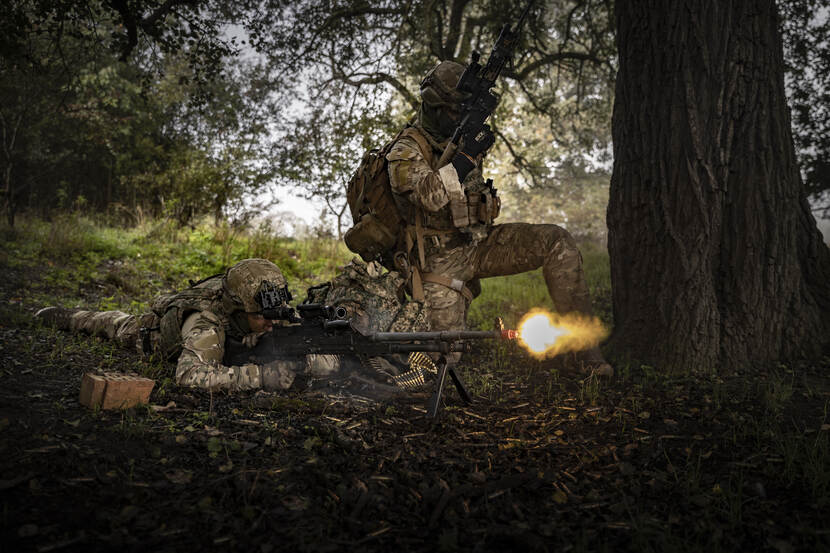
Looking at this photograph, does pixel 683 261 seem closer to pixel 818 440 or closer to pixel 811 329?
pixel 811 329

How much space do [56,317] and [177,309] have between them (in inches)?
78.7

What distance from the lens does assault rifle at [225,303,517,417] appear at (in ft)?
11.4

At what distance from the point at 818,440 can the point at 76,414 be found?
14.1 ft

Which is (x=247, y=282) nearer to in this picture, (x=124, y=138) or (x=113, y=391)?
(x=113, y=391)

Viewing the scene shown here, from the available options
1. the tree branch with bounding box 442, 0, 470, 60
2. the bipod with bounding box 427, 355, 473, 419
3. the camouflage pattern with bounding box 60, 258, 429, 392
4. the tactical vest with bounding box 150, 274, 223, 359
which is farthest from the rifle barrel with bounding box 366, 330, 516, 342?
the tree branch with bounding box 442, 0, 470, 60

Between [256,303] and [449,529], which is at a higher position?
[256,303]

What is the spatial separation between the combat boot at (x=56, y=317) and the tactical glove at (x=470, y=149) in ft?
14.5

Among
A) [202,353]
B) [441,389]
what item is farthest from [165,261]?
[441,389]

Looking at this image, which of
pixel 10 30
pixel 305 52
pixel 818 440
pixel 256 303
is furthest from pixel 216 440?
pixel 305 52

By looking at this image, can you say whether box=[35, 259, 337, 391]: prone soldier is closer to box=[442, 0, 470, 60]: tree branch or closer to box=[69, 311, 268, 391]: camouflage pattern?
box=[69, 311, 268, 391]: camouflage pattern

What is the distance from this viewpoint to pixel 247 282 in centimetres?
440

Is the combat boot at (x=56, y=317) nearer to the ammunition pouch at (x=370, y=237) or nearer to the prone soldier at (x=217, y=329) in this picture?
the prone soldier at (x=217, y=329)

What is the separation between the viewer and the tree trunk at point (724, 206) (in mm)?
4211

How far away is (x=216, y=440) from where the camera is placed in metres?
2.89
